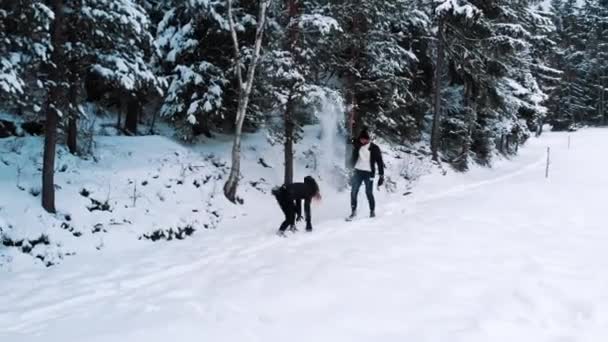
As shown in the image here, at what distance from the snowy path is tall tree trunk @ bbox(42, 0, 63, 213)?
1573 millimetres

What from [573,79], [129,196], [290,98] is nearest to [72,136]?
[129,196]

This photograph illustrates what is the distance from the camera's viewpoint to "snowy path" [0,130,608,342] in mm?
5223

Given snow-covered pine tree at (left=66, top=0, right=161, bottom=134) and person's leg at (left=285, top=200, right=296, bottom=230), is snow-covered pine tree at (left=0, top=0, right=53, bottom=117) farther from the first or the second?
person's leg at (left=285, top=200, right=296, bottom=230)

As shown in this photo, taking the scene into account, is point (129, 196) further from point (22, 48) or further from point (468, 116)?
point (468, 116)

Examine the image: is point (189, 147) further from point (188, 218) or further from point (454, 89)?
point (454, 89)

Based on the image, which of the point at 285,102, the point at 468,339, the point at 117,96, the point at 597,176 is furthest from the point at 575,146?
the point at 468,339

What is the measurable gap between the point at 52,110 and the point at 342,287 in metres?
6.22

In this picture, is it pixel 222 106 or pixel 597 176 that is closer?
pixel 222 106

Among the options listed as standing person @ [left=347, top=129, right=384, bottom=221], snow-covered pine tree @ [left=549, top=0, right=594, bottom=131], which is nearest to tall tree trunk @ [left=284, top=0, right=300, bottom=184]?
standing person @ [left=347, top=129, right=384, bottom=221]

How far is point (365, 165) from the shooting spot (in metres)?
11.2

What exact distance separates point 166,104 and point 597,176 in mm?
18814

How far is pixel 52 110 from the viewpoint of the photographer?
29.3 feet

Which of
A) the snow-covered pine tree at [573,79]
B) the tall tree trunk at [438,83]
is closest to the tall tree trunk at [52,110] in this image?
the tall tree trunk at [438,83]

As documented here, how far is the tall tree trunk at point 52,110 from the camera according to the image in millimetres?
8891
